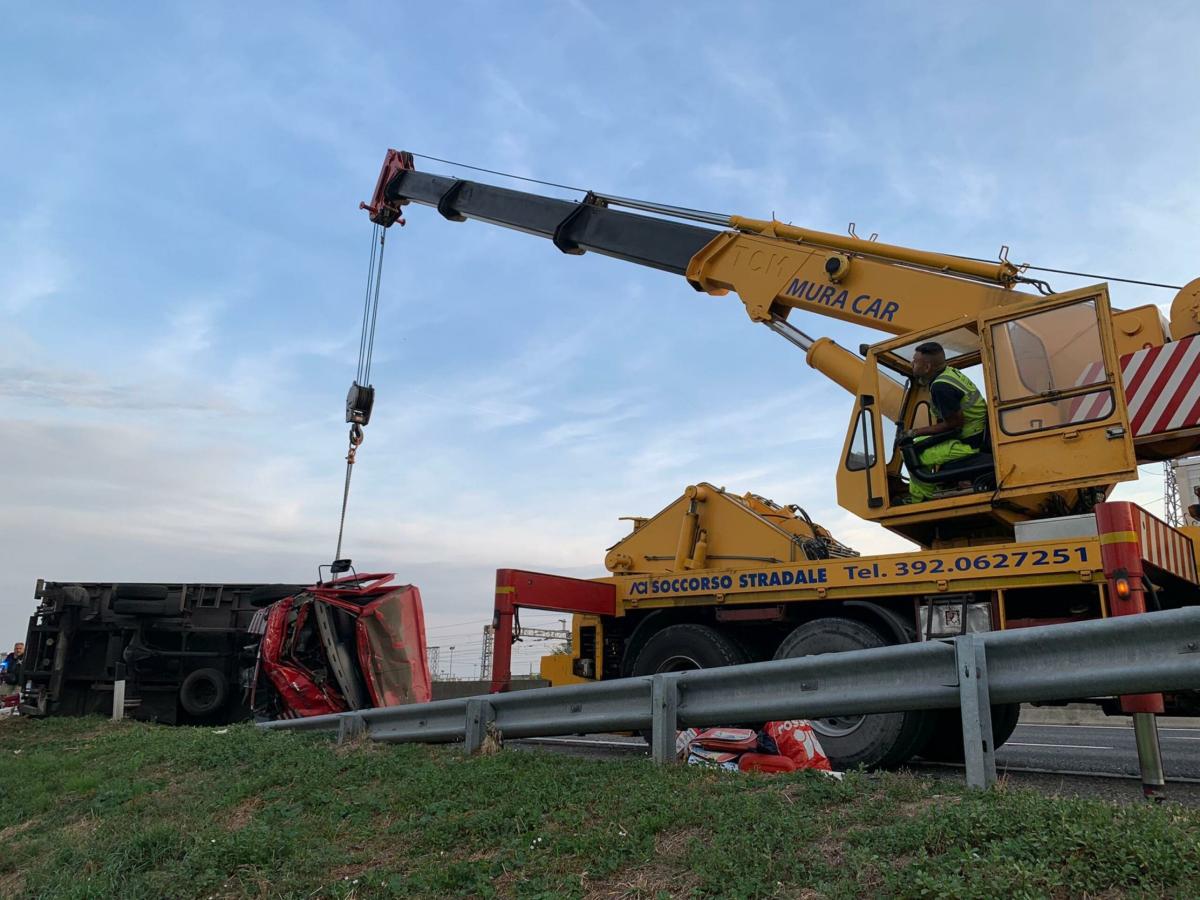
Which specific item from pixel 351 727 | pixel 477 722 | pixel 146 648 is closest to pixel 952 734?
pixel 477 722

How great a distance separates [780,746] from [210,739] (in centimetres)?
482

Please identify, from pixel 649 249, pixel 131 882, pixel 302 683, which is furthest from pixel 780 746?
pixel 649 249

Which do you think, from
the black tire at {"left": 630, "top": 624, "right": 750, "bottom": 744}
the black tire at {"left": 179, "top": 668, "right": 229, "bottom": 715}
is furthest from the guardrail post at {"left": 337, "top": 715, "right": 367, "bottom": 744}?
the black tire at {"left": 179, "top": 668, "right": 229, "bottom": 715}

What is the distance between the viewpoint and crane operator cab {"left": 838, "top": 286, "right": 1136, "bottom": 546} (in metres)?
6.21

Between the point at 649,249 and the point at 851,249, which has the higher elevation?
the point at 649,249

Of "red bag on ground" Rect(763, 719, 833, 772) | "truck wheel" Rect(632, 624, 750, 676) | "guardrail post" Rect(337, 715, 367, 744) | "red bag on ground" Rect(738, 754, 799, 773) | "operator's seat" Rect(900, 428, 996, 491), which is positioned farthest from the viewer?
"truck wheel" Rect(632, 624, 750, 676)

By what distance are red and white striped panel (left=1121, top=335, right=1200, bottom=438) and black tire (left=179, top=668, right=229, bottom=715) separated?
11666 millimetres

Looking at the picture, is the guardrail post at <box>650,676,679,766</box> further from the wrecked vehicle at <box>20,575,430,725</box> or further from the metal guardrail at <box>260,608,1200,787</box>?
the wrecked vehicle at <box>20,575,430,725</box>

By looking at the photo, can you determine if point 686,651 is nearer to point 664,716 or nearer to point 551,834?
point 664,716

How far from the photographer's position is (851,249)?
28.4 feet

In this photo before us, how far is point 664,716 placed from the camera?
501 cm

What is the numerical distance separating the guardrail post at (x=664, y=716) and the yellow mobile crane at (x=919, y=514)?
1.84 metres

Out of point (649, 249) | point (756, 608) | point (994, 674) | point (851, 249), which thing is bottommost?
point (994, 674)

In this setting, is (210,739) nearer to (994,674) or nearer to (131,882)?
(131,882)
